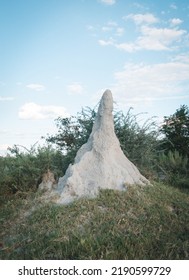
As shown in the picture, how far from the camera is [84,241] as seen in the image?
519 cm

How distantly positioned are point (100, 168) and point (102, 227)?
90.3 inches

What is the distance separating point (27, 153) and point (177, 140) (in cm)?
1125

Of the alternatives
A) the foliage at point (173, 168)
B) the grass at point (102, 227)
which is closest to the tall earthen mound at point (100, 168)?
the grass at point (102, 227)

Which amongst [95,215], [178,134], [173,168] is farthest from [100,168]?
[178,134]

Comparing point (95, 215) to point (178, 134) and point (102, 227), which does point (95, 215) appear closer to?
point (102, 227)

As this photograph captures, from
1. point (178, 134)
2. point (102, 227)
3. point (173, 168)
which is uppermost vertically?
point (178, 134)

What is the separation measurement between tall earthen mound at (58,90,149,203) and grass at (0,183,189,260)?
368 mm

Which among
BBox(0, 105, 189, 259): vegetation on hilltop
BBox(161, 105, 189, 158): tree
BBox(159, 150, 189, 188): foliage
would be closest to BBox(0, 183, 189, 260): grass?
BBox(0, 105, 189, 259): vegetation on hilltop

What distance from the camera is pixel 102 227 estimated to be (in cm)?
621

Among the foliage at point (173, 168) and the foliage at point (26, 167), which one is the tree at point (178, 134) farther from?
the foliage at point (26, 167)
